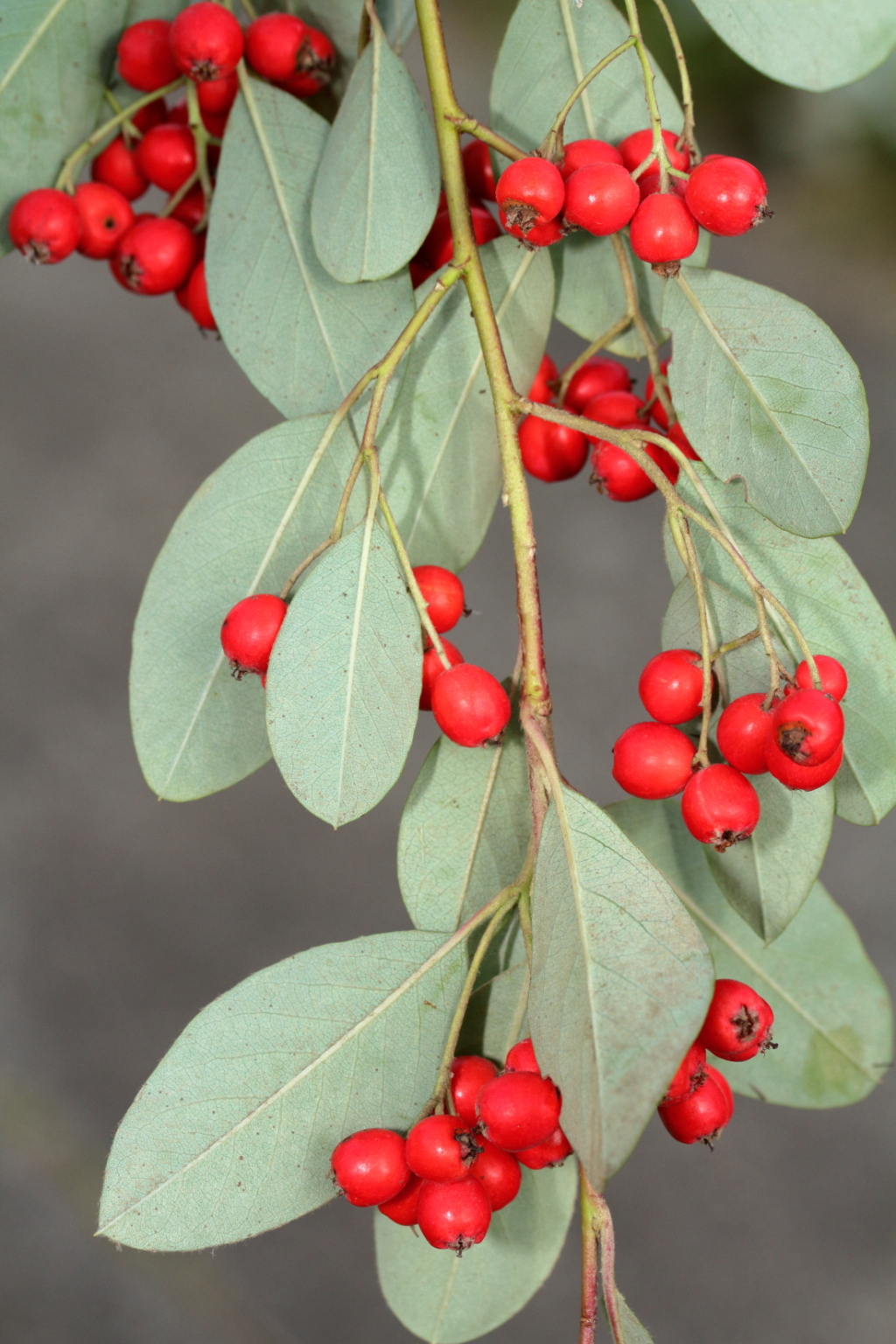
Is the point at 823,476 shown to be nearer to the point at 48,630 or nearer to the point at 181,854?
the point at 181,854

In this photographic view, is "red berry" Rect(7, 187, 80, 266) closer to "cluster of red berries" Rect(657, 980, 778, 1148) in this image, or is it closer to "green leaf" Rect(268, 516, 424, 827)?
"green leaf" Rect(268, 516, 424, 827)

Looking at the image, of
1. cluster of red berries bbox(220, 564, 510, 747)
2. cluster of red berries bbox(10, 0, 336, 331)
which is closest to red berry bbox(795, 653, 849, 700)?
cluster of red berries bbox(220, 564, 510, 747)

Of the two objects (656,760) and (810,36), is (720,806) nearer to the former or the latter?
(656,760)

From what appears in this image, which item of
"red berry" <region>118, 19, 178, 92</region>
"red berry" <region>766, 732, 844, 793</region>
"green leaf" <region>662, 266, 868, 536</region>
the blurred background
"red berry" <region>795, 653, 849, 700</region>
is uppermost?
"red berry" <region>118, 19, 178, 92</region>

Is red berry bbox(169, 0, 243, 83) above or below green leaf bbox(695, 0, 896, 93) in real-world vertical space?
above

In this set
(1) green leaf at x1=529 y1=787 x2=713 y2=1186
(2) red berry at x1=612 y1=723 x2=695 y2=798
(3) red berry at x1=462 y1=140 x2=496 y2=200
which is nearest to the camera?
(1) green leaf at x1=529 y1=787 x2=713 y2=1186

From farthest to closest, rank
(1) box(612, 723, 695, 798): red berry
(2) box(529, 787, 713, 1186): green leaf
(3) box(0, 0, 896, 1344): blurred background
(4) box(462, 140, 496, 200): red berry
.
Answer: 1. (3) box(0, 0, 896, 1344): blurred background
2. (4) box(462, 140, 496, 200): red berry
3. (1) box(612, 723, 695, 798): red berry
4. (2) box(529, 787, 713, 1186): green leaf
